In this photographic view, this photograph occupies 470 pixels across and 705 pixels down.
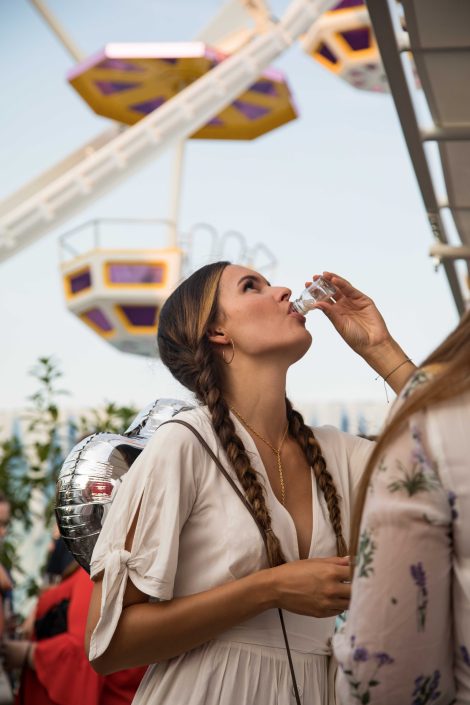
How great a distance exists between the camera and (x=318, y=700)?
168 cm

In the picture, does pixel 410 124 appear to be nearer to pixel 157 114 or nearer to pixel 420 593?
pixel 420 593

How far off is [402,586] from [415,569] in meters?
0.02

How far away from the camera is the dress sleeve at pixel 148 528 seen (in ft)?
5.30

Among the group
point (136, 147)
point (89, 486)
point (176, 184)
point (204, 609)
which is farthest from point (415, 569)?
point (176, 184)

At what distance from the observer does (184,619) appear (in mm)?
1611

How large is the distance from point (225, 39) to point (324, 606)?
502 inches

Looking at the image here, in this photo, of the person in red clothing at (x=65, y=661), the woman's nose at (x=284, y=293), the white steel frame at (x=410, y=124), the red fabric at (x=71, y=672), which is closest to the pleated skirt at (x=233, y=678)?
the woman's nose at (x=284, y=293)

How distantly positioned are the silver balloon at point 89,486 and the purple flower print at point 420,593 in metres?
0.98

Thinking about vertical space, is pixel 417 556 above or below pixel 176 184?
below

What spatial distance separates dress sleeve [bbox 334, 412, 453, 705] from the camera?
1.08 meters

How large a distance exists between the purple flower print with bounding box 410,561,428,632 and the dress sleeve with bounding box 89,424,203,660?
23.8 inches

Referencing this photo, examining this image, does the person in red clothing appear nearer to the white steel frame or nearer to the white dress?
the white dress

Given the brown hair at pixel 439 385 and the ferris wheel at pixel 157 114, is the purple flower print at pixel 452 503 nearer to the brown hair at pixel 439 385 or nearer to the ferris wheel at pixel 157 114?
the brown hair at pixel 439 385

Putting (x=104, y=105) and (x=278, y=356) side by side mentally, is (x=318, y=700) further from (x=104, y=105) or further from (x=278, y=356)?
(x=104, y=105)
